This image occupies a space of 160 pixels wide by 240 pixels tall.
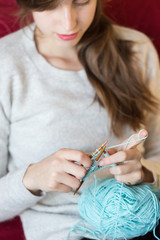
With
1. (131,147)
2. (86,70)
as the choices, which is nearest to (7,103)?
(86,70)

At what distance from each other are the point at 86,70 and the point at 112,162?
0.38 meters

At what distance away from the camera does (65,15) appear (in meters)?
0.95

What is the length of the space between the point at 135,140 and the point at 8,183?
358 mm

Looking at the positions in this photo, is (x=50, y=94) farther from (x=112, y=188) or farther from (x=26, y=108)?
(x=112, y=188)

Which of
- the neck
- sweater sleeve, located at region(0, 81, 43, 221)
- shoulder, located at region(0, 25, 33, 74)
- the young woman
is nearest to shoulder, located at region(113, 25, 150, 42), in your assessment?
the young woman

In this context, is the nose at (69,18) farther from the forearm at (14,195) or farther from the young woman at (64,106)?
the forearm at (14,195)

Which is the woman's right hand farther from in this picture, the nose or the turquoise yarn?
the nose

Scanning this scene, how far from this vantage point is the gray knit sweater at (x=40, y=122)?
1.05 m

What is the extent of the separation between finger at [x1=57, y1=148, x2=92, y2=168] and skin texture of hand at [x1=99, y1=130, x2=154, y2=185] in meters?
0.04

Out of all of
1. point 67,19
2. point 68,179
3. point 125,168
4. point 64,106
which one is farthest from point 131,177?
point 67,19

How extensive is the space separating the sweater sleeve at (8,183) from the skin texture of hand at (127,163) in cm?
22

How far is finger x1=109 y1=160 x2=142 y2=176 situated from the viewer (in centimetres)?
92

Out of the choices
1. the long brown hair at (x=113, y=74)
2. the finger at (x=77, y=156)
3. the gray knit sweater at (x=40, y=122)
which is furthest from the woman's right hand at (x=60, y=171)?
the long brown hair at (x=113, y=74)

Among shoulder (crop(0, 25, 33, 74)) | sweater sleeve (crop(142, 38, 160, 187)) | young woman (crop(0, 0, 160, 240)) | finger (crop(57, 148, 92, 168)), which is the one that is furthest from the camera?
sweater sleeve (crop(142, 38, 160, 187))
